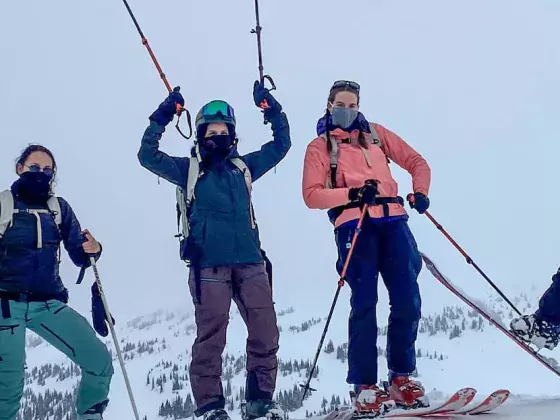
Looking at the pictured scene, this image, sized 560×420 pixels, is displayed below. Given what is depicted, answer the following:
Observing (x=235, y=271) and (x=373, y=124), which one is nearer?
(x=235, y=271)

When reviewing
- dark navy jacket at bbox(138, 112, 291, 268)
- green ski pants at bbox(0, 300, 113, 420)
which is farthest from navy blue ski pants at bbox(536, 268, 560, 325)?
green ski pants at bbox(0, 300, 113, 420)

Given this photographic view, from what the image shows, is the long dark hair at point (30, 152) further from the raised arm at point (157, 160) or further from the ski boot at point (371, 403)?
the ski boot at point (371, 403)

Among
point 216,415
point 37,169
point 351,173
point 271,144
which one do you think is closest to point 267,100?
point 271,144

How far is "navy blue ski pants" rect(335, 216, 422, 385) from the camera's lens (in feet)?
13.7

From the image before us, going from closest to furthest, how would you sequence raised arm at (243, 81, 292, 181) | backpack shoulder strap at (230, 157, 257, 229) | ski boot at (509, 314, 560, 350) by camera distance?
ski boot at (509, 314, 560, 350), backpack shoulder strap at (230, 157, 257, 229), raised arm at (243, 81, 292, 181)

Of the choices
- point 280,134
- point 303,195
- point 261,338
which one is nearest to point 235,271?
point 261,338

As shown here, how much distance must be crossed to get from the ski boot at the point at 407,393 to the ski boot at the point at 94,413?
2.46 meters

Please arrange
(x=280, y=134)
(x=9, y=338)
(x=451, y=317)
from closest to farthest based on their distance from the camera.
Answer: (x=9, y=338), (x=280, y=134), (x=451, y=317)

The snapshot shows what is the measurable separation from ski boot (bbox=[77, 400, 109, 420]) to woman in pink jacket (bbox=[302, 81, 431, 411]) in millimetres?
2130

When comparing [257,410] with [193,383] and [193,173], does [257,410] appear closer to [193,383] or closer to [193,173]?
[193,383]

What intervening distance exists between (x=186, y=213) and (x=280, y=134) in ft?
4.07

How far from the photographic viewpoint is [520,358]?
90.1ft

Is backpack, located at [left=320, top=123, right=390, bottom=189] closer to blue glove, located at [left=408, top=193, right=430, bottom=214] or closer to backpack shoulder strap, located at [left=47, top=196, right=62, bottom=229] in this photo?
blue glove, located at [left=408, top=193, right=430, bottom=214]

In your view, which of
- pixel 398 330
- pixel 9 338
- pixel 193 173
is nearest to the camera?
pixel 9 338
